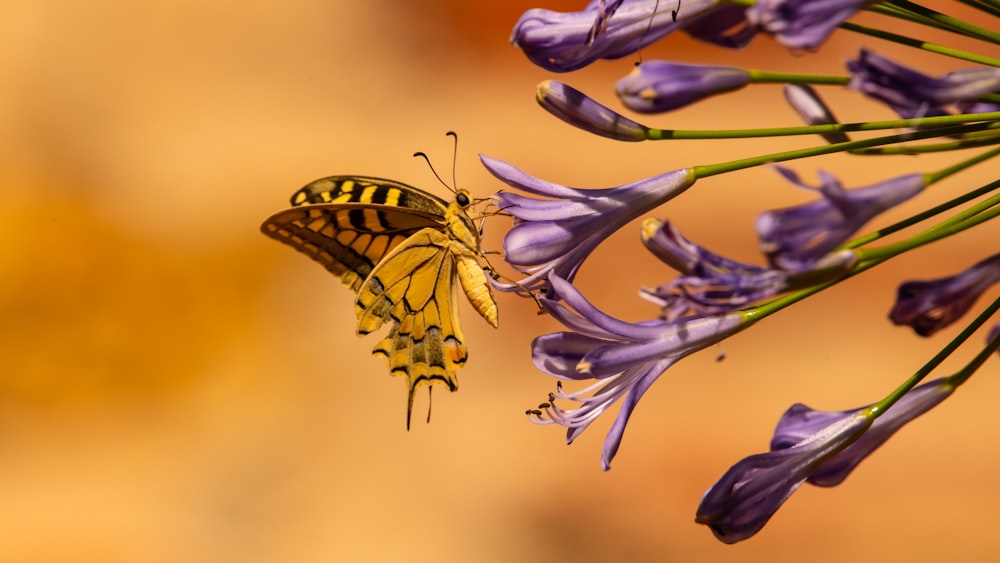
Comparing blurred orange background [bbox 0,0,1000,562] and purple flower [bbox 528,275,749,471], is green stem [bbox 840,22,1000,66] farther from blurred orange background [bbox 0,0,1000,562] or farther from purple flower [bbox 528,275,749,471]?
blurred orange background [bbox 0,0,1000,562]

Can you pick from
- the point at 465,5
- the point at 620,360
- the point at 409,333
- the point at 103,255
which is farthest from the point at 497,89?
the point at 620,360

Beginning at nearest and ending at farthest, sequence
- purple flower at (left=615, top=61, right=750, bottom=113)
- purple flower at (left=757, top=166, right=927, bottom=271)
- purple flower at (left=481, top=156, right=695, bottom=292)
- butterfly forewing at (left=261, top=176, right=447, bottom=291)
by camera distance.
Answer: purple flower at (left=757, top=166, right=927, bottom=271)
purple flower at (left=615, top=61, right=750, bottom=113)
purple flower at (left=481, top=156, right=695, bottom=292)
butterfly forewing at (left=261, top=176, right=447, bottom=291)

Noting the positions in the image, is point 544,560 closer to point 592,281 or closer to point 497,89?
point 592,281

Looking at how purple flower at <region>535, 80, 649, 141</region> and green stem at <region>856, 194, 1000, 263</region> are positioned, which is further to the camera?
purple flower at <region>535, 80, 649, 141</region>

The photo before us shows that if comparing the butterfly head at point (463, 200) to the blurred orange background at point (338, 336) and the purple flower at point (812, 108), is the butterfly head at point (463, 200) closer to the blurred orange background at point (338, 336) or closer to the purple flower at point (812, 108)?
the purple flower at point (812, 108)

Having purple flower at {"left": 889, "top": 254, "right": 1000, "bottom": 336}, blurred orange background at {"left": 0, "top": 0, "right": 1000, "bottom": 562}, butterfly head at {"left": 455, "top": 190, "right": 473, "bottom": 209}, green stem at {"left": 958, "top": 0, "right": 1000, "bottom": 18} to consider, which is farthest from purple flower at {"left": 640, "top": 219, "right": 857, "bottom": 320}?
blurred orange background at {"left": 0, "top": 0, "right": 1000, "bottom": 562}

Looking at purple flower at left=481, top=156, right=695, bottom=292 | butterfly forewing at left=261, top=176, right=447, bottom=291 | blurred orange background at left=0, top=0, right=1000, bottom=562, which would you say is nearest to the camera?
purple flower at left=481, top=156, right=695, bottom=292

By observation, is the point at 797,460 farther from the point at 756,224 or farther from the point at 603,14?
the point at 603,14

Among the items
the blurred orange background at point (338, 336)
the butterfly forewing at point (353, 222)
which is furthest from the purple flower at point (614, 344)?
the blurred orange background at point (338, 336)
